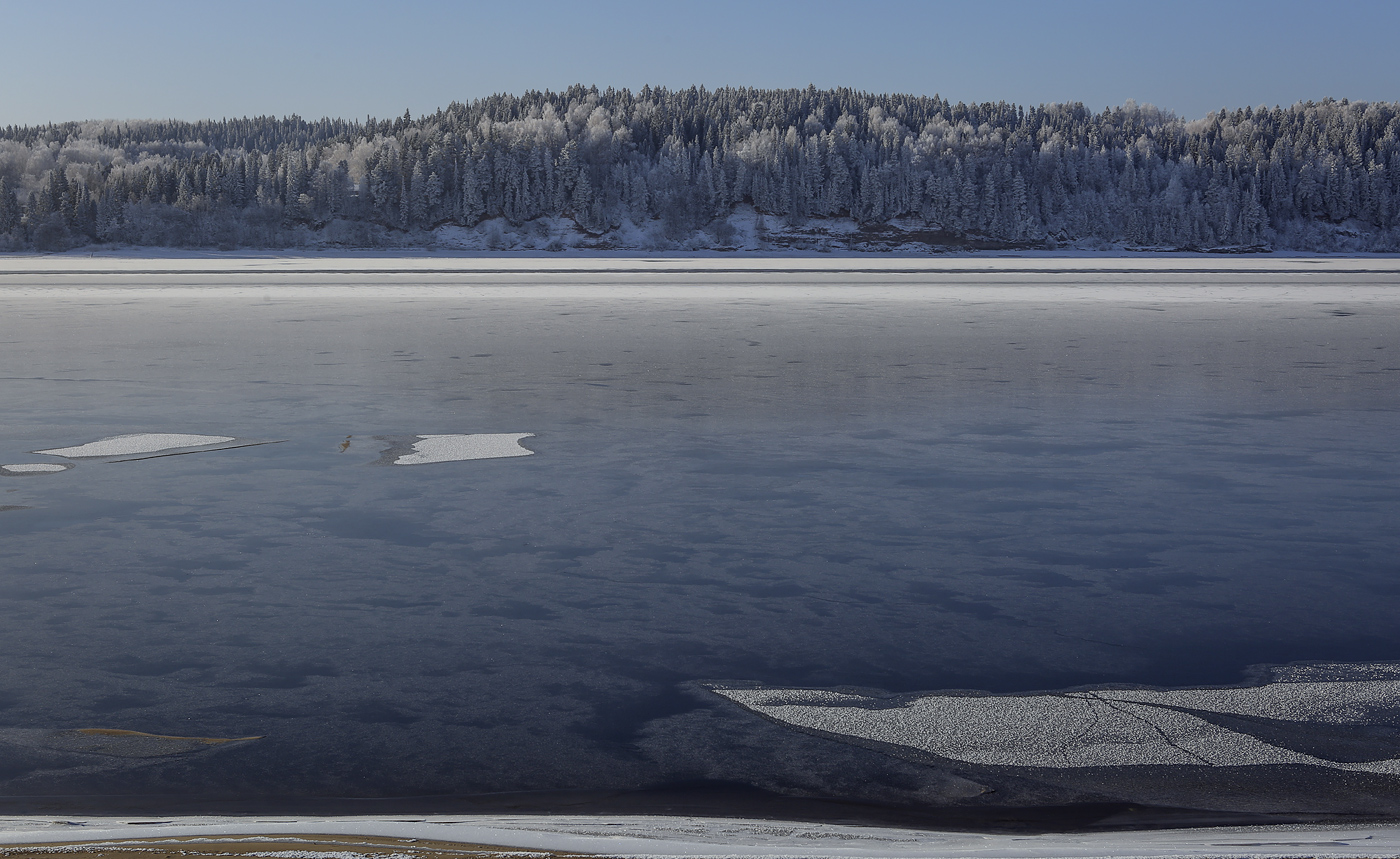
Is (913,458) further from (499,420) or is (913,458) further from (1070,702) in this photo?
(1070,702)

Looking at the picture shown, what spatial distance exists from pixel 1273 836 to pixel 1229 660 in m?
1.66

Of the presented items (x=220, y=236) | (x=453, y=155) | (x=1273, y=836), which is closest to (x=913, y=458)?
(x=1273, y=836)

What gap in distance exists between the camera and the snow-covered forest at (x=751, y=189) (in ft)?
313

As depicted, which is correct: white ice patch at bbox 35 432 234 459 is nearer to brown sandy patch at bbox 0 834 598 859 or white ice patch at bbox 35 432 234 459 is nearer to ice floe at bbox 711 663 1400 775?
ice floe at bbox 711 663 1400 775

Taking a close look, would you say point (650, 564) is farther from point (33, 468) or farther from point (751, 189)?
point (751, 189)

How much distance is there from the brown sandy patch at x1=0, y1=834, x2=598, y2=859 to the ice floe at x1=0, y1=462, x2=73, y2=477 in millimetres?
6495

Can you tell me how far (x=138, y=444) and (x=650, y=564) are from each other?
5504 millimetres

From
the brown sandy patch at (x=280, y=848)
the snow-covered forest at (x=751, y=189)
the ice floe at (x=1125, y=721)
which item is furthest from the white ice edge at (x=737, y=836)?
the snow-covered forest at (x=751, y=189)

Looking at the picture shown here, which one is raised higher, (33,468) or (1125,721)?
(33,468)

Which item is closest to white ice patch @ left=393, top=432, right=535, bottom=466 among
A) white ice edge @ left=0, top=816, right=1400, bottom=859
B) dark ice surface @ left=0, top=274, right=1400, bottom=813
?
dark ice surface @ left=0, top=274, right=1400, bottom=813

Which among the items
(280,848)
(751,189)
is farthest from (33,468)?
(751,189)

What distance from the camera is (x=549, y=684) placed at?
4750mm

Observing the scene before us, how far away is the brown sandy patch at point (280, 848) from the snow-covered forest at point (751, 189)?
9018 centimetres

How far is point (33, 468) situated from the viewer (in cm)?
877
